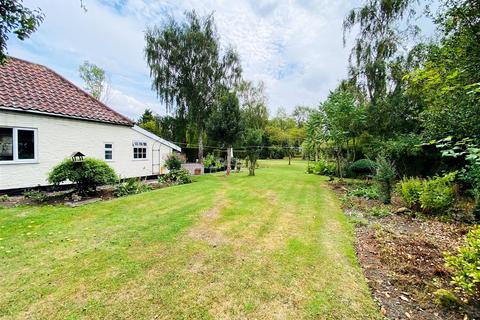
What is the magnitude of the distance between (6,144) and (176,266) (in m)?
8.64

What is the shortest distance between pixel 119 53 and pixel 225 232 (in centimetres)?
1548

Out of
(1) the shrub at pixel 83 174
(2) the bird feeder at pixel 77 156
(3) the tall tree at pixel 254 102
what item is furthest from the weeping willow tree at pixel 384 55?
(3) the tall tree at pixel 254 102

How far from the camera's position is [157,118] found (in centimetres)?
2152

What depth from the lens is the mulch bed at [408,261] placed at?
247 cm

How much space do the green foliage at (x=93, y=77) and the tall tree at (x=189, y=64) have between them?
1457 centimetres

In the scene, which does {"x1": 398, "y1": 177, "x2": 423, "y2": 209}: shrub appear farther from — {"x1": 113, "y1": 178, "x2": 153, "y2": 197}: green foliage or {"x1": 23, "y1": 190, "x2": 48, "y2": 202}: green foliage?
{"x1": 23, "y1": 190, "x2": 48, "y2": 202}: green foliage

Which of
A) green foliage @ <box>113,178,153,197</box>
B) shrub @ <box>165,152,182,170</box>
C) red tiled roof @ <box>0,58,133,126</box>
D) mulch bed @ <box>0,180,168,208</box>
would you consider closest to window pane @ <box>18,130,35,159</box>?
red tiled roof @ <box>0,58,133,126</box>

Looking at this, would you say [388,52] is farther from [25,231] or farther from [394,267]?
[25,231]

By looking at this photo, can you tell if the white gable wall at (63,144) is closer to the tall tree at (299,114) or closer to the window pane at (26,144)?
the window pane at (26,144)

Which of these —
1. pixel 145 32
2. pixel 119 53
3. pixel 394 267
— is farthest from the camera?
pixel 145 32

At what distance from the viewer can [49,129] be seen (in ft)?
27.9

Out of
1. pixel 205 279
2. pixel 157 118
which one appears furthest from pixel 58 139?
pixel 157 118

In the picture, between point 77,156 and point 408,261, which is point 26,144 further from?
point 408,261

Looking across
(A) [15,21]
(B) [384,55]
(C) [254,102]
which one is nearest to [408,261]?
(A) [15,21]
